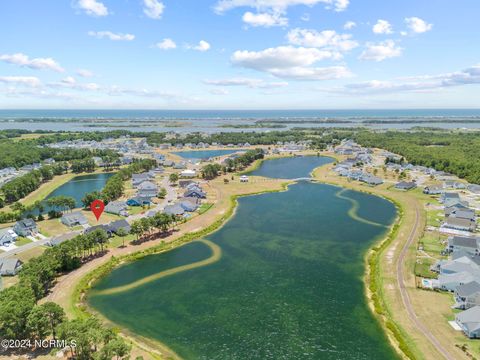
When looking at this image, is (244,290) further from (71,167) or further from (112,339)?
(71,167)

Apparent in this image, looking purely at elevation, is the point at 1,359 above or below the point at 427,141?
below

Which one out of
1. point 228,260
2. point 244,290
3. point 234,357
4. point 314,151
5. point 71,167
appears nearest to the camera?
point 234,357

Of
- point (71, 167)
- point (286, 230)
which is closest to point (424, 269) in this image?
point (286, 230)

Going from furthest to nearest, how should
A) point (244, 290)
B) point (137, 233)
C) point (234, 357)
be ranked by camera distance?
point (137, 233) < point (244, 290) < point (234, 357)

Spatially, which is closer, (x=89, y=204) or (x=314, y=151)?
(x=89, y=204)

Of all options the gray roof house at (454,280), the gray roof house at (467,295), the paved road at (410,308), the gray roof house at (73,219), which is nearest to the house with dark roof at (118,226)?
the gray roof house at (73,219)

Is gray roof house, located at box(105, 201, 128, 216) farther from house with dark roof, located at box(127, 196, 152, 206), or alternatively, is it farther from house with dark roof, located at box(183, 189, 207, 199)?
house with dark roof, located at box(183, 189, 207, 199)

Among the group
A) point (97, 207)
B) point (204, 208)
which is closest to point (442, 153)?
point (204, 208)
